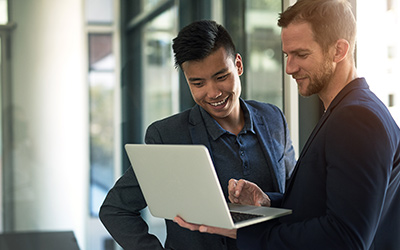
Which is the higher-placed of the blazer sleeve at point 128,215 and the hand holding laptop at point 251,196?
the hand holding laptop at point 251,196

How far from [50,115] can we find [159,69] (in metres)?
0.71

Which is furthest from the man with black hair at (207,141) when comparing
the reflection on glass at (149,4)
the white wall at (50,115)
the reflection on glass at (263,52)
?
the reflection on glass at (149,4)

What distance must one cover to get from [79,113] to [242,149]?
1.54 m

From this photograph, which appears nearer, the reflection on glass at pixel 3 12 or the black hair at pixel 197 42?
the black hair at pixel 197 42

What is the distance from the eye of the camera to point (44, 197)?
283cm

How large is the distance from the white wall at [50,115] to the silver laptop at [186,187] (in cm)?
167

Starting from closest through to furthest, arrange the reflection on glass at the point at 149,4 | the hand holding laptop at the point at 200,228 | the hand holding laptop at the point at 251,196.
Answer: the hand holding laptop at the point at 200,228 < the hand holding laptop at the point at 251,196 < the reflection on glass at the point at 149,4

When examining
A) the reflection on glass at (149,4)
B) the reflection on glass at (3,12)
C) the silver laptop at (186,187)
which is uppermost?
the reflection on glass at (149,4)

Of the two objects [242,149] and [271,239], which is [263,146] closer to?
[242,149]

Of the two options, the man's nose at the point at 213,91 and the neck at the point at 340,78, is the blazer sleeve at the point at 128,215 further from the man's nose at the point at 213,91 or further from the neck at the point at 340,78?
the neck at the point at 340,78

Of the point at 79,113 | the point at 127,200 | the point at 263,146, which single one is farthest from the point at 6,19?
the point at 263,146

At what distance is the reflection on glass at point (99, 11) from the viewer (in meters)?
2.90

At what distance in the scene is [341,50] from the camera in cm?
129

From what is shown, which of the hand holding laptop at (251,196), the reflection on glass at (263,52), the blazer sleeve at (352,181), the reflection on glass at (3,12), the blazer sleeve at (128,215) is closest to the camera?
the blazer sleeve at (352,181)
